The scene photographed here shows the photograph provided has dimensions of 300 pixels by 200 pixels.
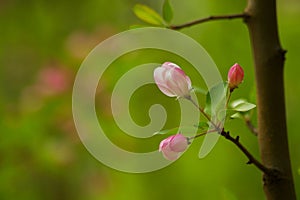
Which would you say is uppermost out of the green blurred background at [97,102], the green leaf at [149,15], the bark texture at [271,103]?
the green leaf at [149,15]

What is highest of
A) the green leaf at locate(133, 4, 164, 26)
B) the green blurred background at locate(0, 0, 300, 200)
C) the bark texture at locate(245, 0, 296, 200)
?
the green leaf at locate(133, 4, 164, 26)

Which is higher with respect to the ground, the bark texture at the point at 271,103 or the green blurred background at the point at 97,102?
the bark texture at the point at 271,103

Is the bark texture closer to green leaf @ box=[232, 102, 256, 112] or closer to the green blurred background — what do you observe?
green leaf @ box=[232, 102, 256, 112]

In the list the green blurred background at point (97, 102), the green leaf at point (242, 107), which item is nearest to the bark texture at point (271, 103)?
the green leaf at point (242, 107)

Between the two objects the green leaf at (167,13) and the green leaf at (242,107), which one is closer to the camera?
the green leaf at (242,107)

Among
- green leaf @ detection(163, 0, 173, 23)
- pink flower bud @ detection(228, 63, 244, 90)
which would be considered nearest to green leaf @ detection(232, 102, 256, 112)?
pink flower bud @ detection(228, 63, 244, 90)

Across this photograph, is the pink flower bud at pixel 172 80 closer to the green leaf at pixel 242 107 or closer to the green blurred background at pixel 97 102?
the green leaf at pixel 242 107

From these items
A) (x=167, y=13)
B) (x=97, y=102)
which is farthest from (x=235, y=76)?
(x=97, y=102)

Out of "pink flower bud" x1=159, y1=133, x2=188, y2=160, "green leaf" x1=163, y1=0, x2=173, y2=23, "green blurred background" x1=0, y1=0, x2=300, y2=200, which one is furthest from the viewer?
"green blurred background" x1=0, y1=0, x2=300, y2=200
